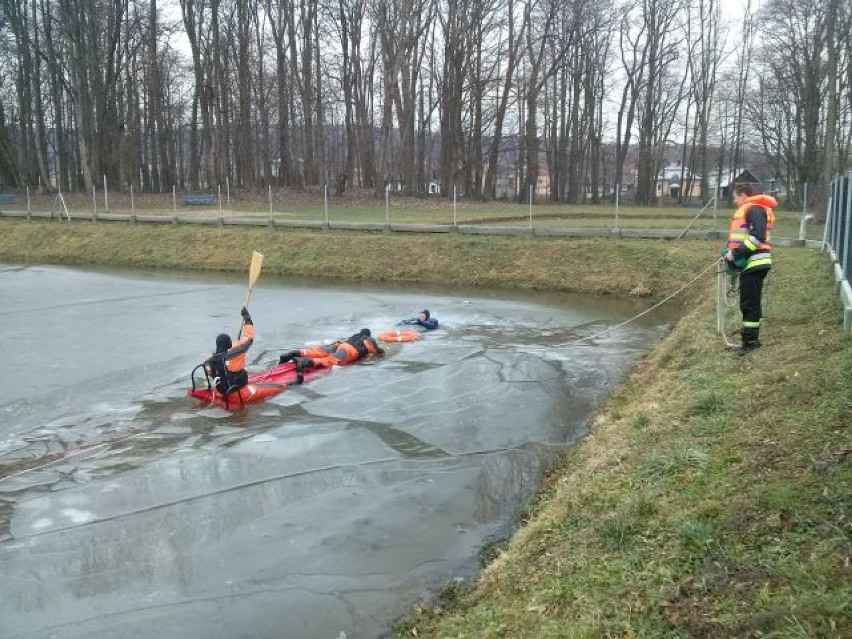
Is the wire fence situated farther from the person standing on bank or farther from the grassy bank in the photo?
the grassy bank

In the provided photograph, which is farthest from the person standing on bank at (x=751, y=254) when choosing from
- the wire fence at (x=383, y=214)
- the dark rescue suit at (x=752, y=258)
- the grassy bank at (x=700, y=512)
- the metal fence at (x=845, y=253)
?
the wire fence at (x=383, y=214)

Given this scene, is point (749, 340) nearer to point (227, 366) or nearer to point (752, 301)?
point (752, 301)

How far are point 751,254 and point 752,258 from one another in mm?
56

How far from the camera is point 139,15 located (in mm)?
44125

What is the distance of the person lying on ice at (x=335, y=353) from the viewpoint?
10560mm

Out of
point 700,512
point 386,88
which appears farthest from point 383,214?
point 700,512

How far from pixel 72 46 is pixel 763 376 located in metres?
41.8

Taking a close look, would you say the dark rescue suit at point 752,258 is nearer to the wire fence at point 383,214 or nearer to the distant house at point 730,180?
the distant house at point 730,180

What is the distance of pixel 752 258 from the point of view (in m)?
8.31

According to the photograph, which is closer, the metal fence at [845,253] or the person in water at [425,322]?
the metal fence at [845,253]

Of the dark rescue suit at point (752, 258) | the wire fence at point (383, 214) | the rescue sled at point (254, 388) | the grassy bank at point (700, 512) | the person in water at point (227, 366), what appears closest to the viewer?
the grassy bank at point (700, 512)

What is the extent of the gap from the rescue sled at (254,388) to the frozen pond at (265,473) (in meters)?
0.18

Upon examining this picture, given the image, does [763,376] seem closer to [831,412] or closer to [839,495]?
[831,412]

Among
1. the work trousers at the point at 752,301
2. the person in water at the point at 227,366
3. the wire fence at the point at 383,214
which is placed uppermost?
the wire fence at the point at 383,214
